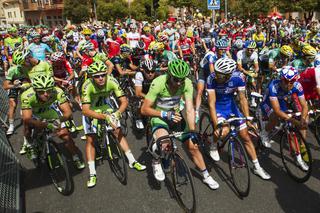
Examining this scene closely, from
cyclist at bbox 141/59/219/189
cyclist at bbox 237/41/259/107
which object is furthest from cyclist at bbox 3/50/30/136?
cyclist at bbox 237/41/259/107

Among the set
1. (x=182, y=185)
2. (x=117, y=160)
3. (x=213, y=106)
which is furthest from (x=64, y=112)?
(x=213, y=106)

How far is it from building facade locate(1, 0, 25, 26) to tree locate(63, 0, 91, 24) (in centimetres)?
2923

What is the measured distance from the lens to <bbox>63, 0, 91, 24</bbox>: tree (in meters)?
46.8

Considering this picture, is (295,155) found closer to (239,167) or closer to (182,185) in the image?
(239,167)

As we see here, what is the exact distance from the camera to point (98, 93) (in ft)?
16.0

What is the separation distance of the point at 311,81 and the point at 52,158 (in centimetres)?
514

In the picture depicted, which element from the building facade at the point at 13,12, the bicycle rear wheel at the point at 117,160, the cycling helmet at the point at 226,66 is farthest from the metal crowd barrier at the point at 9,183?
the building facade at the point at 13,12

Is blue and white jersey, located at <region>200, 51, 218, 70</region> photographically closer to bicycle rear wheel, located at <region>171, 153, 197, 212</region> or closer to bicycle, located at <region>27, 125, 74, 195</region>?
bicycle rear wheel, located at <region>171, 153, 197, 212</region>

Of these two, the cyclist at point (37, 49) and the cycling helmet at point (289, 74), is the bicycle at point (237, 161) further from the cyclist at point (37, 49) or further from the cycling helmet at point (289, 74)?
the cyclist at point (37, 49)

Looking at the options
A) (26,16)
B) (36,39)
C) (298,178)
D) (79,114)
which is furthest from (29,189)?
(26,16)

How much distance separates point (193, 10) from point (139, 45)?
4495 centimetres

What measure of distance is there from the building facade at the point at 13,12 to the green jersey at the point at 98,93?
3014 inches

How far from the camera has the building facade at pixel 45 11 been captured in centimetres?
6150

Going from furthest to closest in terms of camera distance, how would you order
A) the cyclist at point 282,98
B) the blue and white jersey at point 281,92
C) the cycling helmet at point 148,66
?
1. the cycling helmet at point 148,66
2. the blue and white jersey at point 281,92
3. the cyclist at point 282,98
